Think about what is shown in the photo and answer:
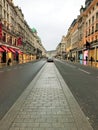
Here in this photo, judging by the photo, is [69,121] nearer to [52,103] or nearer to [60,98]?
[52,103]

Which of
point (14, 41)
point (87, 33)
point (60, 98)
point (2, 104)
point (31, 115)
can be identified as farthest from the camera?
point (87, 33)

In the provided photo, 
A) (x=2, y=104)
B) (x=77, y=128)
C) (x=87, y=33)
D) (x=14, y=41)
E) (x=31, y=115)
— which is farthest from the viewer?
(x=87, y=33)

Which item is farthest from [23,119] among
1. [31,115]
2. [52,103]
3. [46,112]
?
[52,103]

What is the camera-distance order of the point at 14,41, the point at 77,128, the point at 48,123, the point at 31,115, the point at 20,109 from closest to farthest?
the point at 77,128, the point at 48,123, the point at 31,115, the point at 20,109, the point at 14,41

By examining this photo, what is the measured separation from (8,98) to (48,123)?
142 inches

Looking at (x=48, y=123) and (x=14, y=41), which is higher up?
(x=14, y=41)

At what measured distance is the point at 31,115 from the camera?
18.8 ft

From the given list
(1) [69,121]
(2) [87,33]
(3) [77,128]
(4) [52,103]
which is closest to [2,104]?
(4) [52,103]

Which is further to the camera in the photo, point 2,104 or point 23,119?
point 2,104

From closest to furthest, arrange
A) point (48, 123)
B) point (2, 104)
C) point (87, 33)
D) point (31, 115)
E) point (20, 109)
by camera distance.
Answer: point (48, 123) < point (31, 115) < point (20, 109) < point (2, 104) < point (87, 33)

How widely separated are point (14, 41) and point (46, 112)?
5553 centimetres

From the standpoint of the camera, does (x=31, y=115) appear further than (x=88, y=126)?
Yes

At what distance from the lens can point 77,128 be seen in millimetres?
4688

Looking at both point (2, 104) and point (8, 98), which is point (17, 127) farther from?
point (8, 98)
